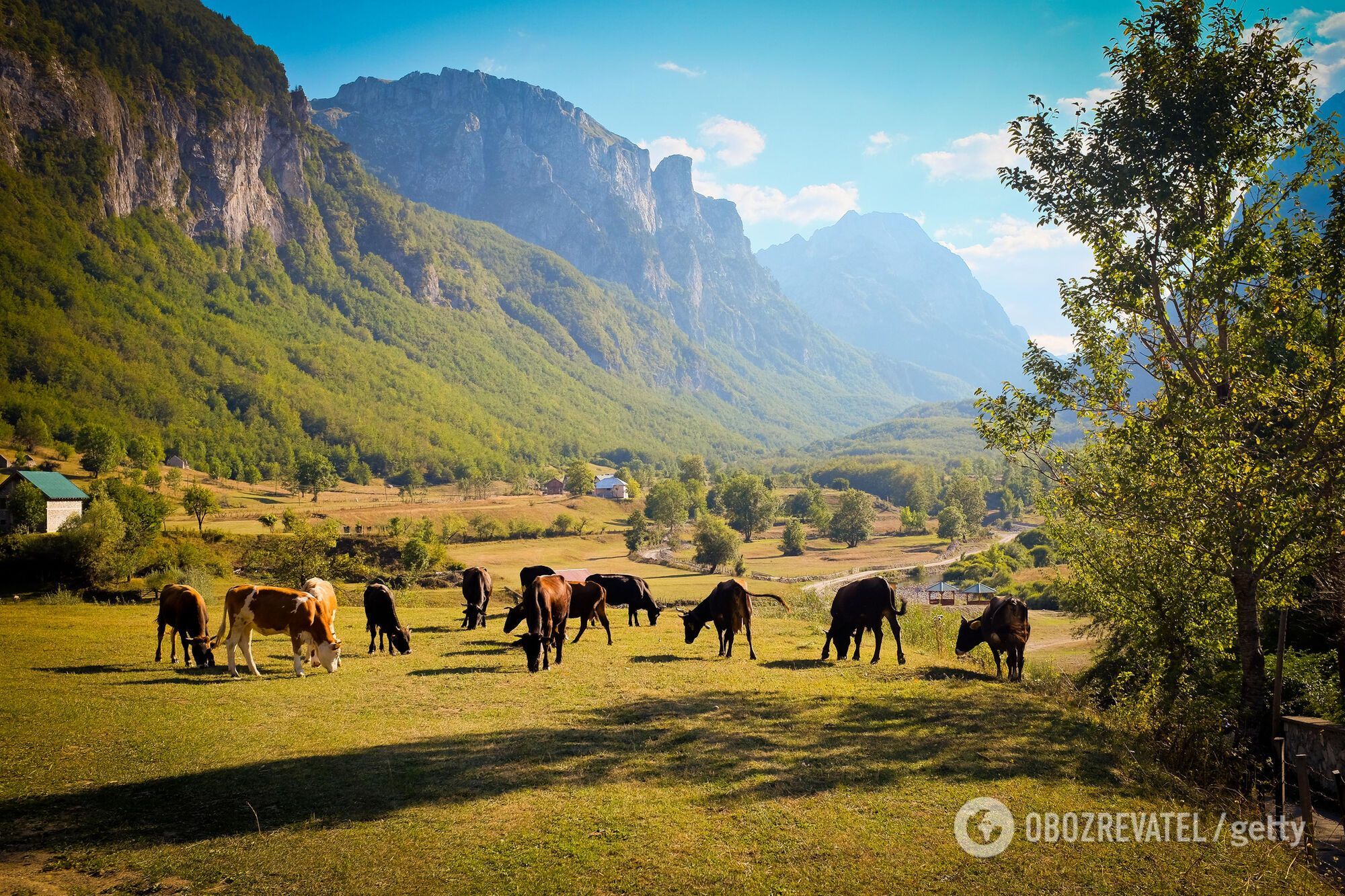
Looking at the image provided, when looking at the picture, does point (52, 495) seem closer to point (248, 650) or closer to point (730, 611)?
point (248, 650)

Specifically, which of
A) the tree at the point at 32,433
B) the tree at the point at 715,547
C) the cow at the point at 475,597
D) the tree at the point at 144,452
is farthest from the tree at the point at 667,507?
the cow at the point at 475,597

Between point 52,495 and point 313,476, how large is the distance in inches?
2198

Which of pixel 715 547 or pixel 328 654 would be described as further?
pixel 715 547

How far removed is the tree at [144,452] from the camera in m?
102

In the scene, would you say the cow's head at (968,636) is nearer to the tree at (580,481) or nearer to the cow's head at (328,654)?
the cow's head at (328,654)

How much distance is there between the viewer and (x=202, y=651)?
51.6ft

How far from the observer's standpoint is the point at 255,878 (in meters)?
6.51

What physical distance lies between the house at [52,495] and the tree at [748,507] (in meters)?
101

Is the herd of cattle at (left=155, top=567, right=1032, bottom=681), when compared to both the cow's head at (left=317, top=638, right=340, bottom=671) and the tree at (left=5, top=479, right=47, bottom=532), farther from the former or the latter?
the tree at (left=5, top=479, right=47, bottom=532)

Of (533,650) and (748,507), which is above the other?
(748,507)

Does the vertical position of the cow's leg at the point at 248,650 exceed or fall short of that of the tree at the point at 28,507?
it falls short

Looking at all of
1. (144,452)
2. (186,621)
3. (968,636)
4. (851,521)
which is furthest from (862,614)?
(144,452)

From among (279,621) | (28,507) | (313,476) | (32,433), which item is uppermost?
(32,433)

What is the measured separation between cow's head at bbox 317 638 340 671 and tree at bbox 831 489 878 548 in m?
120
